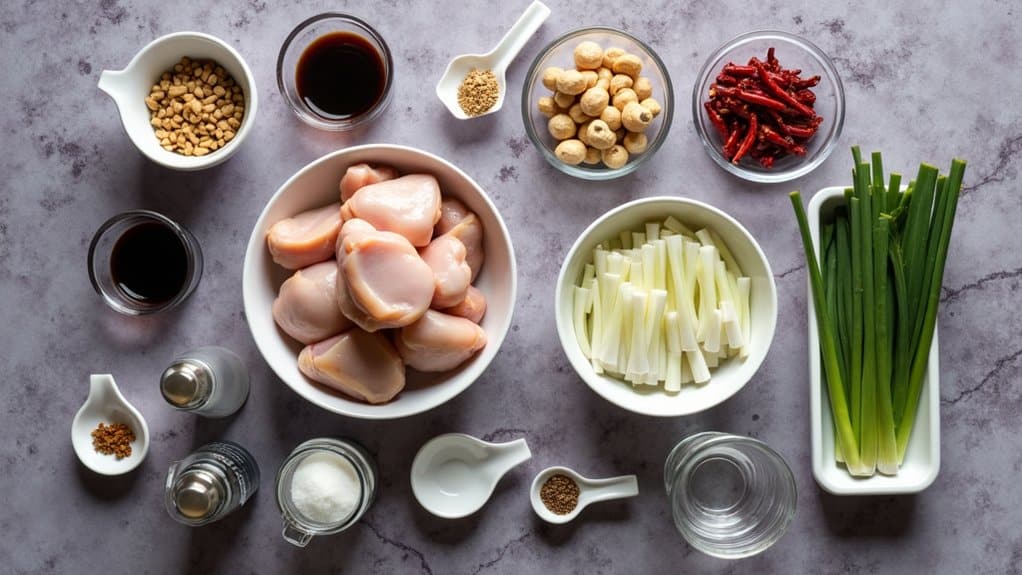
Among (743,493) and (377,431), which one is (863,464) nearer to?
(743,493)

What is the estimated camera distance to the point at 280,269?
1.63 m

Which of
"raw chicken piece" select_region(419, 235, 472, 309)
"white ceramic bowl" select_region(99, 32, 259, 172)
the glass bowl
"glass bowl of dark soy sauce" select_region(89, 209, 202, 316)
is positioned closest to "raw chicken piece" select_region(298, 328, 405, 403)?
"raw chicken piece" select_region(419, 235, 472, 309)

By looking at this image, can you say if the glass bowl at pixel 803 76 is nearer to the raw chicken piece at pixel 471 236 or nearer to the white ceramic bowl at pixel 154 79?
the raw chicken piece at pixel 471 236

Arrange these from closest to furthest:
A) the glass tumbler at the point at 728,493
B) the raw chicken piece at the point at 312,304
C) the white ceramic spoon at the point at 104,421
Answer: the raw chicken piece at the point at 312,304 → the glass tumbler at the point at 728,493 → the white ceramic spoon at the point at 104,421

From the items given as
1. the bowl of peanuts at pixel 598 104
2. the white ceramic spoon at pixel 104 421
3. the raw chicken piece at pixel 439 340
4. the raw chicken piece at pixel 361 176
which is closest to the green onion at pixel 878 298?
the bowl of peanuts at pixel 598 104

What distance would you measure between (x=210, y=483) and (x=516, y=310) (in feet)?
2.29

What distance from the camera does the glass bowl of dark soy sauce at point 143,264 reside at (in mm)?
1663

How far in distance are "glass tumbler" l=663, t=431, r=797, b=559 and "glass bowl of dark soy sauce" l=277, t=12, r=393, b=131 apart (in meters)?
0.96

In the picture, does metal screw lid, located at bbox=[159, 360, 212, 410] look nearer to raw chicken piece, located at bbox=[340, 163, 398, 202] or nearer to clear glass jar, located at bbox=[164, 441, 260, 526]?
clear glass jar, located at bbox=[164, 441, 260, 526]

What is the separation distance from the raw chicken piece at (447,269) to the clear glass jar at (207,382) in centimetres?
48

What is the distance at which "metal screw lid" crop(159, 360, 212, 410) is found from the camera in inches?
61.0

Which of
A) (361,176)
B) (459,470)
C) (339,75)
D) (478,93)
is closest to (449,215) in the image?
(361,176)

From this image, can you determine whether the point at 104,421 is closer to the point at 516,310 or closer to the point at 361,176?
the point at 361,176

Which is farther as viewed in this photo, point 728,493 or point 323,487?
point 728,493
